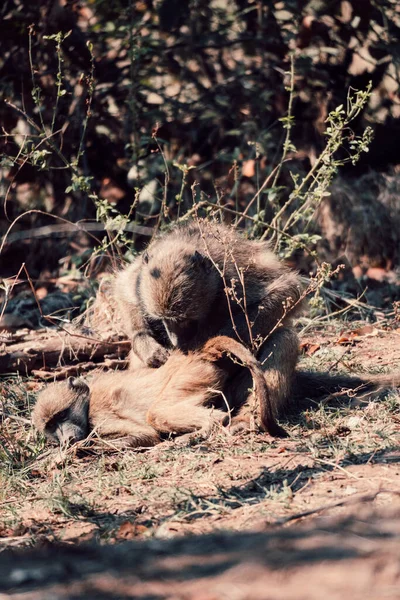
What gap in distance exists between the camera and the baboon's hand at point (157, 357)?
18.2 feet

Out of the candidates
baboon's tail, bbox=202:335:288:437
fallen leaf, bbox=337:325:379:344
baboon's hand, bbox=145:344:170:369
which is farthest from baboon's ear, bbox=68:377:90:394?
fallen leaf, bbox=337:325:379:344

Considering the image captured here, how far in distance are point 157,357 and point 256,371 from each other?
1252 millimetres

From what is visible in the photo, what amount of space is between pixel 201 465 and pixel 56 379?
7.60ft

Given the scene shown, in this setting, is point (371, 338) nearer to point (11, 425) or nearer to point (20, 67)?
point (11, 425)

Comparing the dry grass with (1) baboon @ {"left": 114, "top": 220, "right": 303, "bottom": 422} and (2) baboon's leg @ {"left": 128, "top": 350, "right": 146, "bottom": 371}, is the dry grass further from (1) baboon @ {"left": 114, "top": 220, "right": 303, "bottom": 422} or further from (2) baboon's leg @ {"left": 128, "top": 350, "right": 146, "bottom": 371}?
(2) baboon's leg @ {"left": 128, "top": 350, "right": 146, "bottom": 371}

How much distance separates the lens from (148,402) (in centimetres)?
523

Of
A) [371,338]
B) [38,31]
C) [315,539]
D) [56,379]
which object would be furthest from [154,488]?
[38,31]

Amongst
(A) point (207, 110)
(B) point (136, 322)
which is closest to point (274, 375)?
(B) point (136, 322)

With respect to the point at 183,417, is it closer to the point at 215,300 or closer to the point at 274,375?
the point at 274,375

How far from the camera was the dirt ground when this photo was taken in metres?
2.33

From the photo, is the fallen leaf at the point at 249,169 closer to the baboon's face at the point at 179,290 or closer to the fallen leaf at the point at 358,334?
the fallen leaf at the point at 358,334

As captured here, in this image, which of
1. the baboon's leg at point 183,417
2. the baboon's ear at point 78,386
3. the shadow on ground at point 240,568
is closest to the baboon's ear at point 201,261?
the baboon's leg at point 183,417

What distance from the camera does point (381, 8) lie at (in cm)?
889

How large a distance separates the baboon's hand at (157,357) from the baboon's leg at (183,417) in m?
0.52
